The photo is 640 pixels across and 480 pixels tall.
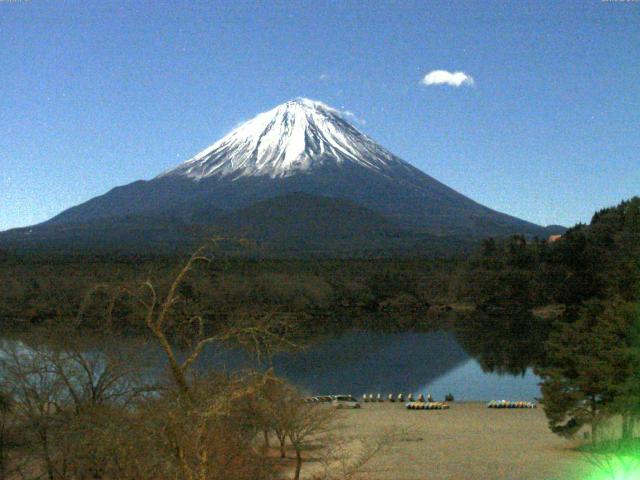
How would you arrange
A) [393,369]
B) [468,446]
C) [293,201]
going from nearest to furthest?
[468,446]
[393,369]
[293,201]

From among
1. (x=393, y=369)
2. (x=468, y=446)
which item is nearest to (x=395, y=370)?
(x=393, y=369)

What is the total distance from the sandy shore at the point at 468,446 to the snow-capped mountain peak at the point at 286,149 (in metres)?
94.5

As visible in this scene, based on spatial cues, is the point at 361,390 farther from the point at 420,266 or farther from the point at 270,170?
the point at 270,170

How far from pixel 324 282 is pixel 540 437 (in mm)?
37927

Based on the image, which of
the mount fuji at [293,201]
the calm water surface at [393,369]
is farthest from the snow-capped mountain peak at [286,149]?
the calm water surface at [393,369]

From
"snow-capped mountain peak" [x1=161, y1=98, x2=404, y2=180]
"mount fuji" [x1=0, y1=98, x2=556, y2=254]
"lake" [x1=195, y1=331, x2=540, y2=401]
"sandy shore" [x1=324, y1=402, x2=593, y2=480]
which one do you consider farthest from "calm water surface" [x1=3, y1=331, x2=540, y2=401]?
"snow-capped mountain peak" [x1=161, y1=98, x2=404, y2=180]

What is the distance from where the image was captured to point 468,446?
12.9 m

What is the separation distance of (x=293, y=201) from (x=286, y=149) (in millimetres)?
20777

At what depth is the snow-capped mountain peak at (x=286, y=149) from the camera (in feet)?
370

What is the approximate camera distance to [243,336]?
13.7 feet

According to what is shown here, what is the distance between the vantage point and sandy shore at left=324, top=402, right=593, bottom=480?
35.2 ft

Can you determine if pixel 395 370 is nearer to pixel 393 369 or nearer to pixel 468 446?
pixel 393 369

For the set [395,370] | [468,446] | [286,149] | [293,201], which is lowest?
[395,370]

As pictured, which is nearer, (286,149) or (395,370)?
(395,370)
